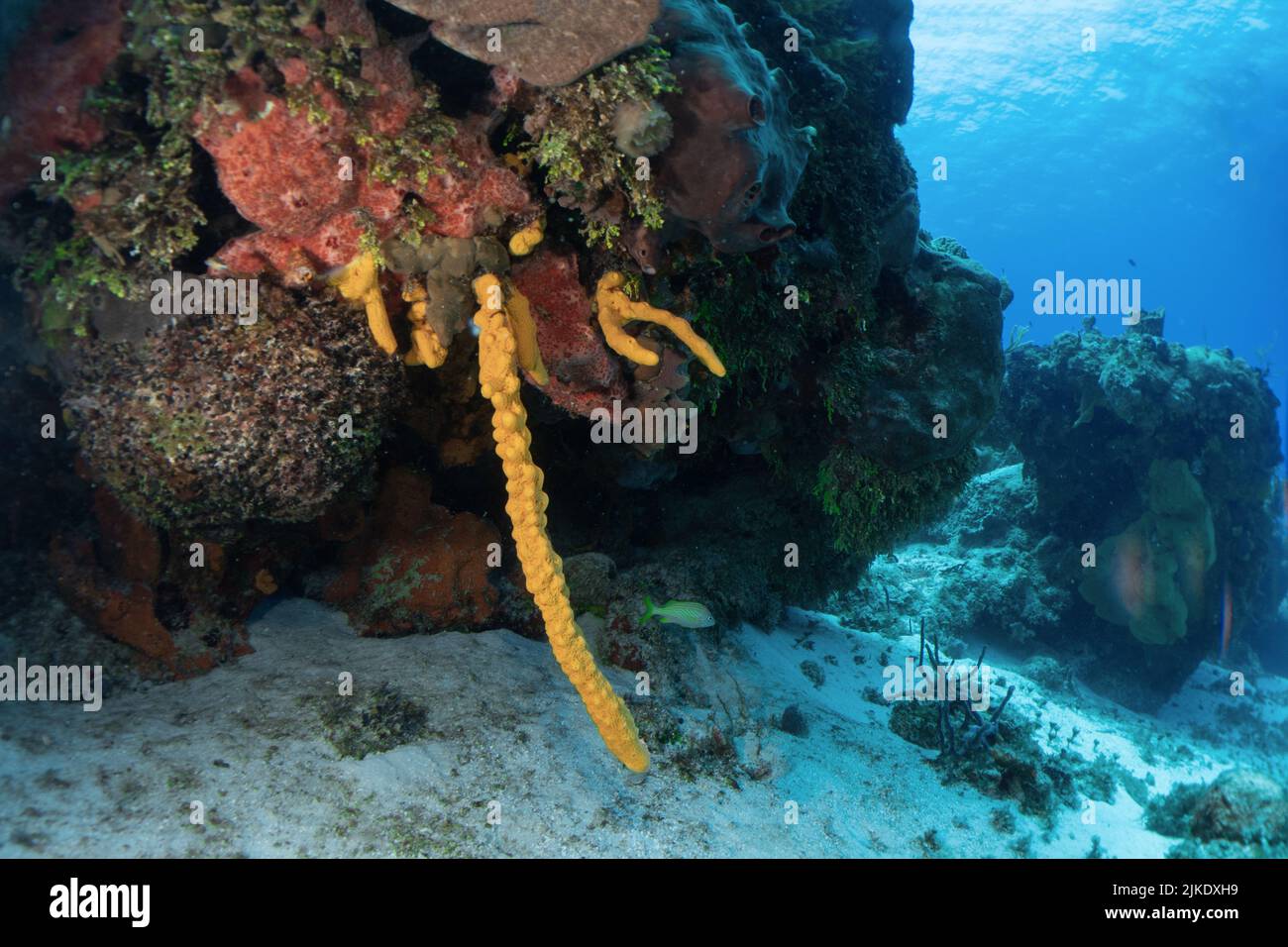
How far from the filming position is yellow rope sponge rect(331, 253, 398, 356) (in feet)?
10.2

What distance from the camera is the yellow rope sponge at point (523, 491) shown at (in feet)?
10.4

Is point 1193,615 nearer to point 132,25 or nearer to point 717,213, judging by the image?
point 717,213

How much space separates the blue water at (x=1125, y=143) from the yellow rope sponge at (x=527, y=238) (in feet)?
65.0

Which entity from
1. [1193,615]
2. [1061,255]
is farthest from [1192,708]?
[1061,255]

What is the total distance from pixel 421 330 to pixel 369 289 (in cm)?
34

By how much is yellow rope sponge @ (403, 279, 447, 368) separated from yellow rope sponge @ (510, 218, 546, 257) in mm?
557

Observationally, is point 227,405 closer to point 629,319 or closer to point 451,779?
point 629,319

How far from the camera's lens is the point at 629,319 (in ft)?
11.9

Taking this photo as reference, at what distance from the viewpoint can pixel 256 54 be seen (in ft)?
8.95

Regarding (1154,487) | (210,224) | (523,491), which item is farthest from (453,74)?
(1154,487)

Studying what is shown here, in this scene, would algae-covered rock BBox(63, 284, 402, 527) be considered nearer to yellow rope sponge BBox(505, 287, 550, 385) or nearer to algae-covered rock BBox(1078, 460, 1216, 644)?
yellow rope sponge BBox(505, 287, 550, 385)

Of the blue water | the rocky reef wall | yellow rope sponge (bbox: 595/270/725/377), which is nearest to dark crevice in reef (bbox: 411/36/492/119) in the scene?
the rocky reef wall

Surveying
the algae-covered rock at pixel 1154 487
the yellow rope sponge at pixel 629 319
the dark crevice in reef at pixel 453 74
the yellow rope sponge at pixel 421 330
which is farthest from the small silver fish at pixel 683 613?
the algae-covered rock at pixel 1154 487

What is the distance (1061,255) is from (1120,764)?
99.4 m
